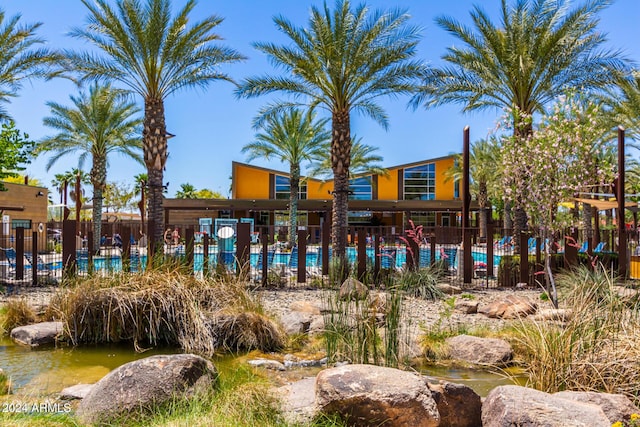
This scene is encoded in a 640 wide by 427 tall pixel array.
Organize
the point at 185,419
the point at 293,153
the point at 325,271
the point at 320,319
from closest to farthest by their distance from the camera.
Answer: the point at 185,419
the point at 320,319
the point at 325,271
the point at 293,153

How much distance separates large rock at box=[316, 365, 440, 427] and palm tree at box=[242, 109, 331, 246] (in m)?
23.5

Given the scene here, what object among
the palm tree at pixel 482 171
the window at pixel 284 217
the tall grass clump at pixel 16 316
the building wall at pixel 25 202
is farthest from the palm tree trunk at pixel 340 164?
the window at pixel 284 217

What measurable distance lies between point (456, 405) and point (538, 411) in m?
0.81

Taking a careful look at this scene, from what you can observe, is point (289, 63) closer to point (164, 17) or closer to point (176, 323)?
point (164, 17)

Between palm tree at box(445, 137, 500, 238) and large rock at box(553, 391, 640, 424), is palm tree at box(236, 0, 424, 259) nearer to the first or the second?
large rock at box(553, 391, 640, 424)

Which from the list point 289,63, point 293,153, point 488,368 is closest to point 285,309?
point 488,368

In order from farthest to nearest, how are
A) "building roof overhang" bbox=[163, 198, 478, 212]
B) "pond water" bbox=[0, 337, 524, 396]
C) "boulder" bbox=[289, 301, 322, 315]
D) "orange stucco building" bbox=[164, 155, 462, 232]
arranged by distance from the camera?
1. "orange stucco building" bbox=[164, 155, 462, 232]
2. "building roof overhang" bbox=[163, 198, 478, 212]
3. "boulder" bbox=[289, 301, 322, 315]
4. "pond water" bbox=[0, 337, 524, 396]

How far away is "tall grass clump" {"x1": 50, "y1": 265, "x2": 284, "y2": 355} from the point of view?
258 inches

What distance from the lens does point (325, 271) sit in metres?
12.4

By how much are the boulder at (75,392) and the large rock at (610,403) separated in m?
4.11

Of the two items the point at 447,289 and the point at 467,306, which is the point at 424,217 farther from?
the point at 467,306

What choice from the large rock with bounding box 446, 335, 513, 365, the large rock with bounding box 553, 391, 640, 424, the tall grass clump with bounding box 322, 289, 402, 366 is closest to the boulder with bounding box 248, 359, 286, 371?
the tall grass clump with bounding box 322, 289, 402, 366

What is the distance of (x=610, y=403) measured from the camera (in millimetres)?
3928

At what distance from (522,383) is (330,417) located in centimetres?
260
